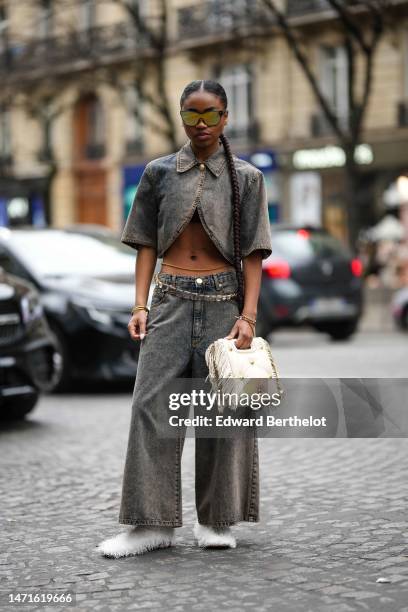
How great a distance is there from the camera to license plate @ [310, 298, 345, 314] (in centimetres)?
1702

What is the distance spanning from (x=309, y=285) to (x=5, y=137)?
27554 millimetres

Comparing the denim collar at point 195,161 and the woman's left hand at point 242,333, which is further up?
the denim collar at point 195,161

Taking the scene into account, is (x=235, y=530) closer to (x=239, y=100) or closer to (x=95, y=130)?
(x=239, y=100)

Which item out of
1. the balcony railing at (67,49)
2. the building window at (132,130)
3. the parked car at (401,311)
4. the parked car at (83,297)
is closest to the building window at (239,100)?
the balcony railing at (67,49)

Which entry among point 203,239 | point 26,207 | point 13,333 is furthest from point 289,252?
point 26,207

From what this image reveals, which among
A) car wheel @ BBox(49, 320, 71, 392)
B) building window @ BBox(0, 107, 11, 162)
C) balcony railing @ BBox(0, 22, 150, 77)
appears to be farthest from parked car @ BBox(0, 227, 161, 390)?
building window @ BBox(0, 107, 11, 162)

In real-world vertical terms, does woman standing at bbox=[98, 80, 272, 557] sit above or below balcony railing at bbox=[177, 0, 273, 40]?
below

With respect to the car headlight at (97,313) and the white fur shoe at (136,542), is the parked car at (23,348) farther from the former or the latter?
the white fur shoe at (136,542)

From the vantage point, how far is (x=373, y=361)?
13523 mm

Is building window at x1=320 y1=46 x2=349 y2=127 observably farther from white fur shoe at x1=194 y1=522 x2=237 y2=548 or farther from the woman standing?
white fur shoe at x1=194 y1=522 x2=237 y2=548

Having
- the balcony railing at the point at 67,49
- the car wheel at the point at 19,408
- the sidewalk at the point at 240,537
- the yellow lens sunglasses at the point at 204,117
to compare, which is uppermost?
the balcony railing at the point at 67,49

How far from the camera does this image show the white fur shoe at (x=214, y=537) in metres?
5.04

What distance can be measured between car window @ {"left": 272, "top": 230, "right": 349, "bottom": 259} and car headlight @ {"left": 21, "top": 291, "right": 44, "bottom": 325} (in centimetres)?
810

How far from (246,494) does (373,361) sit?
28.2 ft
